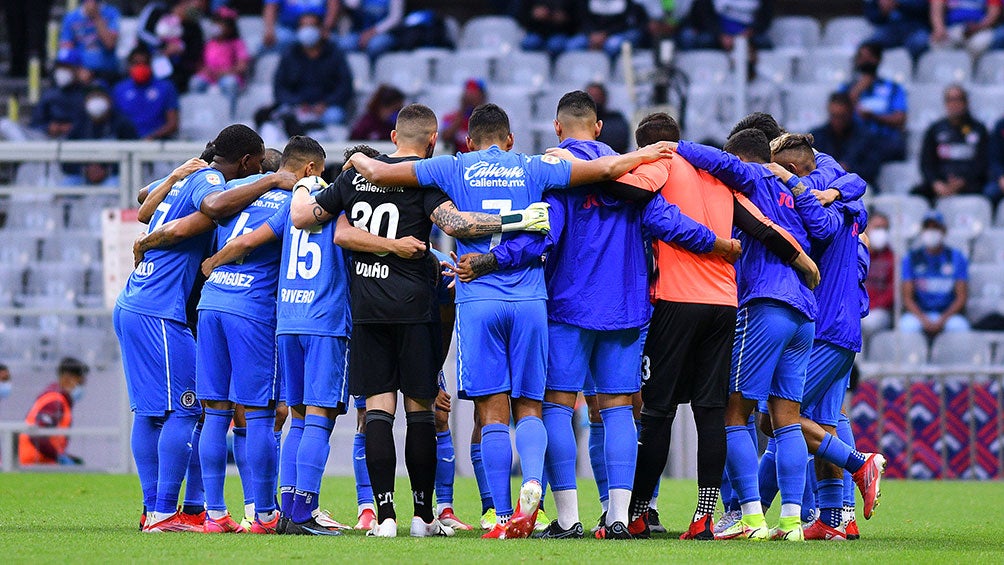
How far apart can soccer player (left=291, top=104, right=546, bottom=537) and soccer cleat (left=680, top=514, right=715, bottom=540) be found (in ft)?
4.61

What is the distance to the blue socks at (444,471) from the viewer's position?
28.1 feet

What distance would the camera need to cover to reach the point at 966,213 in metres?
18.1

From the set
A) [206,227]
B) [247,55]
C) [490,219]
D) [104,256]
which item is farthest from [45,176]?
[490,219]

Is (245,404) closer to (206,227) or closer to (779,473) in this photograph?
(206,227)

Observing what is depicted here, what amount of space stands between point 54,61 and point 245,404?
14.4m

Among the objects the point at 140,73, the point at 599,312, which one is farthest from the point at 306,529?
the point at 140,73

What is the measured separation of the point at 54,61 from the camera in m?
21.2

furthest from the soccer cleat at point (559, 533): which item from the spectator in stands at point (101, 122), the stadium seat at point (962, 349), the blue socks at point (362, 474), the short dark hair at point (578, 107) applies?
the spectator in stands at point (101, 122)

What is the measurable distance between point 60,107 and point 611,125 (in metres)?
7.23

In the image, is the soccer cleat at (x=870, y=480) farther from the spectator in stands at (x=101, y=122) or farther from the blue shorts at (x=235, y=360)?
the spectator in stands at (x=101, y=122)

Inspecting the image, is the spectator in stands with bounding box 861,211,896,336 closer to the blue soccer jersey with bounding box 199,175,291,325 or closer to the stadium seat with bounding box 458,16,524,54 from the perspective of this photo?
the stadium seat with bounding box 458,16,524,54

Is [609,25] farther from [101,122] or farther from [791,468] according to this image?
[791,468]

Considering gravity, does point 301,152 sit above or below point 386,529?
above

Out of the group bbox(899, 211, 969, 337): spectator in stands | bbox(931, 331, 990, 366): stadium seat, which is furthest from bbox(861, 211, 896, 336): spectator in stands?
bbox(931, 331, 990, 366): stadium seat
